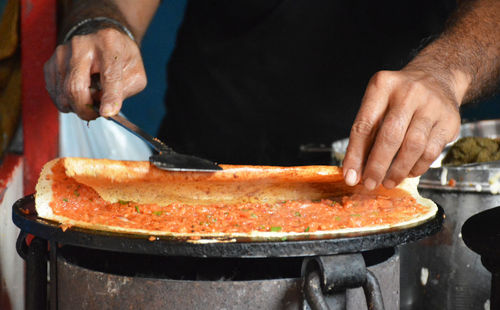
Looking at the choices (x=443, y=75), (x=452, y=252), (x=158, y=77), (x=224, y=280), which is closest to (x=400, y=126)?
(x=443, y=75)

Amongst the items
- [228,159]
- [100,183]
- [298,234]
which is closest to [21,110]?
[100,183]

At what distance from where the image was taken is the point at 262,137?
3.29 meters

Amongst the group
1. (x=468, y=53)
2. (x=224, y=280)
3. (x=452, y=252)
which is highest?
(x=468, y=53)

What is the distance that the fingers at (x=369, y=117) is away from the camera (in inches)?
60.8

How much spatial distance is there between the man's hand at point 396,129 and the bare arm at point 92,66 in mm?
798

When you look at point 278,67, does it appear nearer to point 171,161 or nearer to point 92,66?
point 92,66

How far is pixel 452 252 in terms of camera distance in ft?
6.59

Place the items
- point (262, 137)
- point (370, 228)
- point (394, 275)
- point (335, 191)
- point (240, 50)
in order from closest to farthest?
point (370, 228)
point (394, 275)
point (335, 191)
point (240, 50)
point (262, 137)

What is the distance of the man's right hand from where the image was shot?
1.83m

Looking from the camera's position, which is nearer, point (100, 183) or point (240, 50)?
point (100, 183)

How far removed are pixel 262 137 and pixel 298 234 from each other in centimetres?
207

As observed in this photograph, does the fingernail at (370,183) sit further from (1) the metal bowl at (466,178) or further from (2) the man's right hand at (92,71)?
(2) the man's right hand at (92,71)

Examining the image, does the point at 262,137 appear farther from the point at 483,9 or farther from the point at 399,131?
the point at 399,131

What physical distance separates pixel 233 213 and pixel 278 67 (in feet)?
5.45
